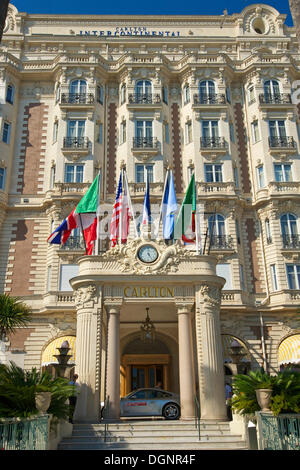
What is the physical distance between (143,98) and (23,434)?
29.7m

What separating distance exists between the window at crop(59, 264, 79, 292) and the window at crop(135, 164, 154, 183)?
8675 mm

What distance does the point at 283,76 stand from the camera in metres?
37.6

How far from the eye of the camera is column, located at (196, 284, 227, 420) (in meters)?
20.2

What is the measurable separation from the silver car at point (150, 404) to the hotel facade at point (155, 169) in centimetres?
301

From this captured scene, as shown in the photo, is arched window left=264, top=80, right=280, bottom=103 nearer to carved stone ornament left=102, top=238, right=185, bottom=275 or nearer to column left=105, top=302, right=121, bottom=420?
carved stone ornament left=102, top=238, right=185, bottom=275

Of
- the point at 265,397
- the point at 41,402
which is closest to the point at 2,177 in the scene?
the point at 41,402

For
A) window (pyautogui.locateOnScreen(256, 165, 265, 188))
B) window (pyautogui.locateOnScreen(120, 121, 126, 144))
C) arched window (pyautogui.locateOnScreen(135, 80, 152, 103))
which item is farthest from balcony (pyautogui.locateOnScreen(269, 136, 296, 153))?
window (pyautogui.locateOnScreen(120, 121, 126, 144))

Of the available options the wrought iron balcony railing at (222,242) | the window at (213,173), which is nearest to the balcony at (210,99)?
the window at (213,173)

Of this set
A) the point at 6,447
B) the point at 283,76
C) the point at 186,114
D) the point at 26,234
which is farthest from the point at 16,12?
the point at 6,447

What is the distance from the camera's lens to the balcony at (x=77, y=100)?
118 feet

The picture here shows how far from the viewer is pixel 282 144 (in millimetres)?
35219

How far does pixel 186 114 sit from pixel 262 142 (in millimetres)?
6818

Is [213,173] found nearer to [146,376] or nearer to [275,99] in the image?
[275,99]

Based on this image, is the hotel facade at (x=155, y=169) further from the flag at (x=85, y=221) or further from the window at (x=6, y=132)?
the flag at (x=85, y=221)
